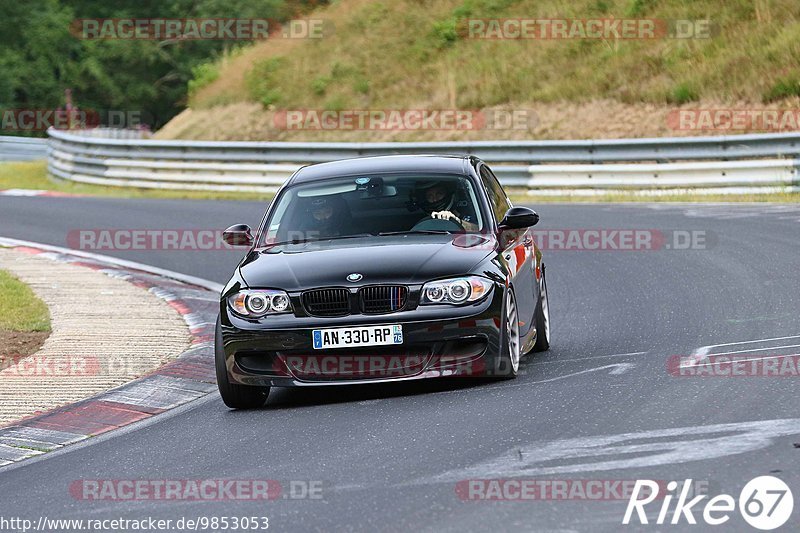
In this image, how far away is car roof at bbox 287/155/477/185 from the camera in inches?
400

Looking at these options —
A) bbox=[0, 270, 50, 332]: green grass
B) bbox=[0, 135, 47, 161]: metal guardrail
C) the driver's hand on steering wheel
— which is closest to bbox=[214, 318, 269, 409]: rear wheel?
the driver's hand on steering wheel

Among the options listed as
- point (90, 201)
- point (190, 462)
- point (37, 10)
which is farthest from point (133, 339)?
point (37, 10)

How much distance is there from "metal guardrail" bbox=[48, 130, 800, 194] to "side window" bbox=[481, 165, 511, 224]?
1193 centimetres

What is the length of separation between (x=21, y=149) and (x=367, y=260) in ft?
124

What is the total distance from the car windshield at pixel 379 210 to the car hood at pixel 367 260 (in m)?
0.19

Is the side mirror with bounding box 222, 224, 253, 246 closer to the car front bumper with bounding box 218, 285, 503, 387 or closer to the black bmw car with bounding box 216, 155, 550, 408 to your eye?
the black bmw car with bounding box 216, 155, 550, 408

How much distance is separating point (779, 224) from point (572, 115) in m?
13.4

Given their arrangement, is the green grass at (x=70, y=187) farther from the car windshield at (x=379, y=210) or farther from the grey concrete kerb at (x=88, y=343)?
the car windshield at (x=379, y=210)

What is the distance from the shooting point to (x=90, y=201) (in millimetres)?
26781

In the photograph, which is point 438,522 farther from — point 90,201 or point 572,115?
point 572,115

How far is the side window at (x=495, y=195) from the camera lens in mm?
10164

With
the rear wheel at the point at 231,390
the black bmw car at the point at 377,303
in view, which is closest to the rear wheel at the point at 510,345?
the black bmw car at the point at 377,303

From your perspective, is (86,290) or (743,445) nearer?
(743,445)

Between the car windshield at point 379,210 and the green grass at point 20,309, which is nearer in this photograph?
the car windshield at point 379,210
